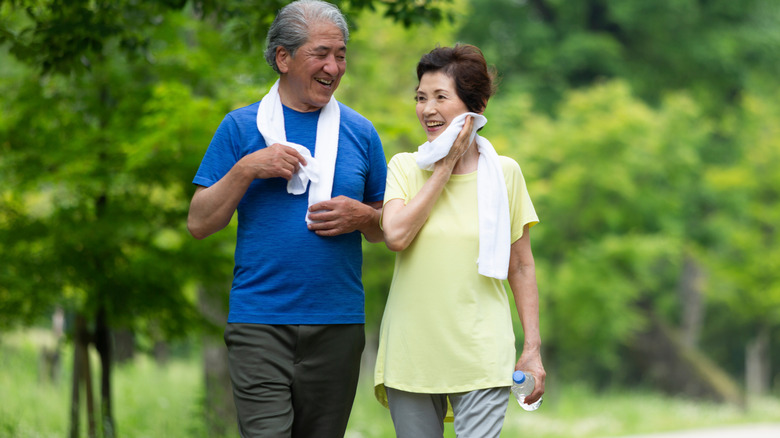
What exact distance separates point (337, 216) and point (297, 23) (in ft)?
2.18

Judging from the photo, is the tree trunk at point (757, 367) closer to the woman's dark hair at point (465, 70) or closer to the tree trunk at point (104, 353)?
the tree trunk at point (104, 353)

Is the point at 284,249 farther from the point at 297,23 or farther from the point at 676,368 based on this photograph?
the point at 676,368

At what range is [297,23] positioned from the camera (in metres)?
3.03

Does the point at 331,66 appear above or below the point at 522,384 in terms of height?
above

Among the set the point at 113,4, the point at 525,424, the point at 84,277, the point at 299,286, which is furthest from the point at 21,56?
the point at 525,424

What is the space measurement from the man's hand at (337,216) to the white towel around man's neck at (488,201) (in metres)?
0.26

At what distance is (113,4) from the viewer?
540cm

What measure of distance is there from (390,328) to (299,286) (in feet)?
1.09

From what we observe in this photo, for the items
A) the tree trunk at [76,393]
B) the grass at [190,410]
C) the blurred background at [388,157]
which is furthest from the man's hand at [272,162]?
the tree trunk at [76,393]

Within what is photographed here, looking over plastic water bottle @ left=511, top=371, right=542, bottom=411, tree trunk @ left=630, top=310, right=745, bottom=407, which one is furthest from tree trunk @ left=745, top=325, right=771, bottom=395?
plastic water bottle @ left=511, top=371, right=542, bottom=411

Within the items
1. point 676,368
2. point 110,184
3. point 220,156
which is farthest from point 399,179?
point 676,368

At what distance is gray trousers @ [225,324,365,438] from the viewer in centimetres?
296

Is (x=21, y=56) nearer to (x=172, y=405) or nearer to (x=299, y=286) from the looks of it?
(x=299, y=286)

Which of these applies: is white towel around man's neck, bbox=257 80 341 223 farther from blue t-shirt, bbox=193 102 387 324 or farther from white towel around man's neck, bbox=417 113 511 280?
white towel around man's neck, bbox=417 113 511 280
